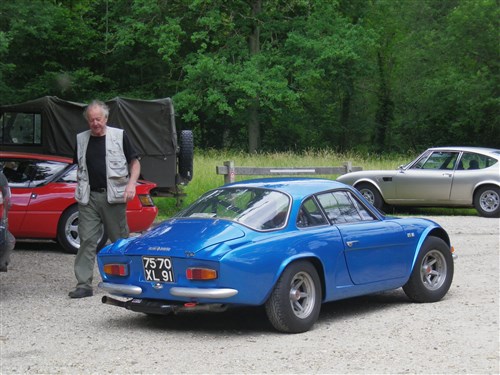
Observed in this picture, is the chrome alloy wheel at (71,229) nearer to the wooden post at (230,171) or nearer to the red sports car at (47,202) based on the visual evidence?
the red sports car at (47,202)

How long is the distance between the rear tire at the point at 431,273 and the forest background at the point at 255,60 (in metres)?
31.9

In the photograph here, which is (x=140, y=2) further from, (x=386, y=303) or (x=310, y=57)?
(x=386, y=303)

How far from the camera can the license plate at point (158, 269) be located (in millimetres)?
7750

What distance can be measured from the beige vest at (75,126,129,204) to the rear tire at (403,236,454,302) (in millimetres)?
3108

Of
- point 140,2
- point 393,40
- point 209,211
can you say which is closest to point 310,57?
point 140,2

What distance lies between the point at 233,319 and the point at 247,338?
95 centimetres

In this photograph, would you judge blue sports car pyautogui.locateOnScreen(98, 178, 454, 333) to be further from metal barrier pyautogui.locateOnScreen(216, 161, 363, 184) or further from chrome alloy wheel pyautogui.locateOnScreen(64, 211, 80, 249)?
metal barrier pyautogui.locateOnScreen(216, 161, 363, 184)

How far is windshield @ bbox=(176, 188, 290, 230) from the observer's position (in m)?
8.20

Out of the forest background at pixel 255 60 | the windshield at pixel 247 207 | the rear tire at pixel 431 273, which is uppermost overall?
the forest background at pixel 255 60

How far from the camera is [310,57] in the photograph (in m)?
44.7

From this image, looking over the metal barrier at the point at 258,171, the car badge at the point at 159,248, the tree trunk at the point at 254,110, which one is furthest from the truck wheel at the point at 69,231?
the tree trunk at the point at 254,110

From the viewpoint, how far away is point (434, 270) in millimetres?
9695

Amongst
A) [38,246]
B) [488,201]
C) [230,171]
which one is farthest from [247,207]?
[488,201]

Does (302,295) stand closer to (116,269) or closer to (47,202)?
(116,269)
